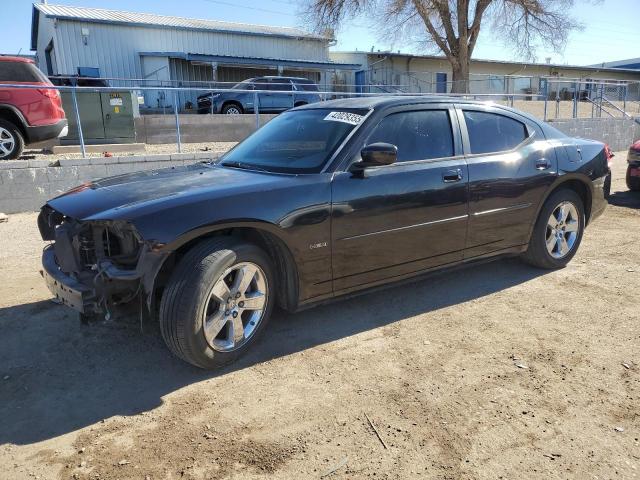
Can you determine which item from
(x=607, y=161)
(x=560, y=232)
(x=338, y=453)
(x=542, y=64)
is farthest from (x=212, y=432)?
(x=542, y=64)

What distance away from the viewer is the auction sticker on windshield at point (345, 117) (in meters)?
3.67

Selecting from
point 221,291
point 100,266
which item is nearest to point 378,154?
point 221,291

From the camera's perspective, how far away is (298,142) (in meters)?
3.80

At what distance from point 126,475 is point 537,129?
14.5 feet

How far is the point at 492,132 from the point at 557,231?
1.25m

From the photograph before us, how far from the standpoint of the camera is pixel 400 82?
105 feet

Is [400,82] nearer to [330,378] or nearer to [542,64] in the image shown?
[542,64]

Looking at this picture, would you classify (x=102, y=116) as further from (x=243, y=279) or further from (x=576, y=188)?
(x=576, y=188)

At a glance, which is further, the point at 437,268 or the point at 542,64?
the point at 542,64

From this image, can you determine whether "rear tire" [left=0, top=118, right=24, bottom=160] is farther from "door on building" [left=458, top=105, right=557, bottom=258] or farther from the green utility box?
"door on building" [left=458, top=105, right=557, bottom=258]

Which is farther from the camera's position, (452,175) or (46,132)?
(46,132)

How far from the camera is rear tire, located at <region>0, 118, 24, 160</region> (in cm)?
835

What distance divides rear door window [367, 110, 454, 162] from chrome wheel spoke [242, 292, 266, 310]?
4.51 feet

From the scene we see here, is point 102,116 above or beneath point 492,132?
above
